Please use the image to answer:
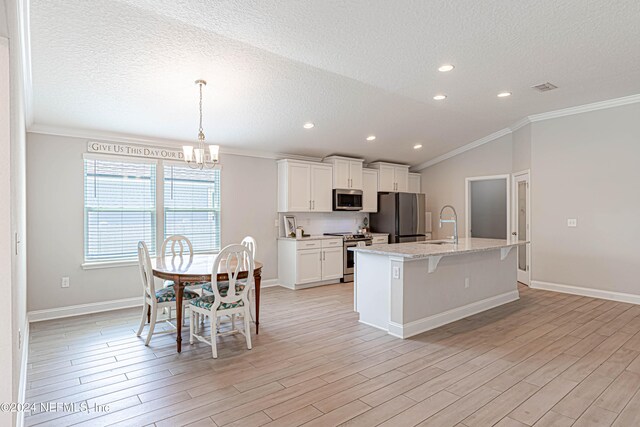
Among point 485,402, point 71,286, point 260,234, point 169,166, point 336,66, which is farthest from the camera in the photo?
point 260,234

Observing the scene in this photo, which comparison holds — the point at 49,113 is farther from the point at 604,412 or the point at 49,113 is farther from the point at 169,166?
the point at 604,412

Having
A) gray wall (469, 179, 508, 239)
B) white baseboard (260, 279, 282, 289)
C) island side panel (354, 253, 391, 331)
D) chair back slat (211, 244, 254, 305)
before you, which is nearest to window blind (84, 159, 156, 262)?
white baseboard (260, 279, 282, 289)

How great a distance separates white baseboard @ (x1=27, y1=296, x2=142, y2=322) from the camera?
4.34 metres

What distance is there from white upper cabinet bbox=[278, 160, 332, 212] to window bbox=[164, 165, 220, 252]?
1136 millimetres

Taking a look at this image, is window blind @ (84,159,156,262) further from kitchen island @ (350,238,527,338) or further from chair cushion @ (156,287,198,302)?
kitchen island @ (350,238,527,338)

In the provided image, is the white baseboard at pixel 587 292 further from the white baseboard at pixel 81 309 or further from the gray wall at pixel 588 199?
the white baseboard at pixel 81 309

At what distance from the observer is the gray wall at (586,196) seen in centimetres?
506

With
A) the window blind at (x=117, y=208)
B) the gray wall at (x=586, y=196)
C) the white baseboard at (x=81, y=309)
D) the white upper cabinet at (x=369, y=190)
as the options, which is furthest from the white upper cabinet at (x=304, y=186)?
the gray wall at (x=586, y=196)

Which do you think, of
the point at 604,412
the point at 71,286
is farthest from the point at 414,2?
the point at 71,286

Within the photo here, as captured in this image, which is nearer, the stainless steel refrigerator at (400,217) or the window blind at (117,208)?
the window blind at (117,208)

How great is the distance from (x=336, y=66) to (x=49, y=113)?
3.28 m

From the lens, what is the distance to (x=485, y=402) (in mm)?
2467

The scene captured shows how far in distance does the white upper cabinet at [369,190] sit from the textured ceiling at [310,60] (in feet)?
6.40

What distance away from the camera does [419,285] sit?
12.8 feet
